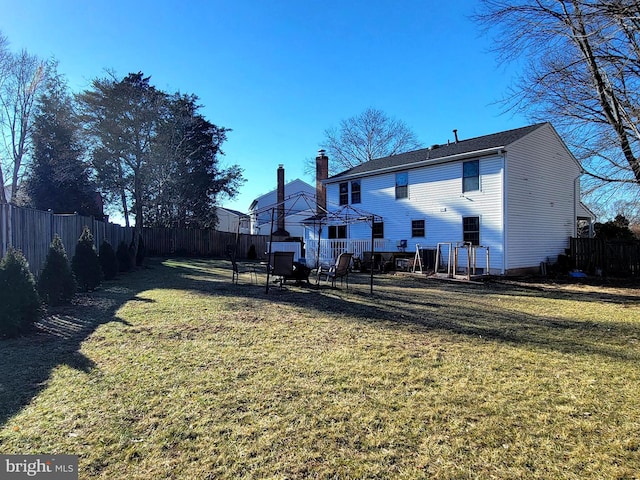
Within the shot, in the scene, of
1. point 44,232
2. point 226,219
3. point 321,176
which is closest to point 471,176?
point 321,176

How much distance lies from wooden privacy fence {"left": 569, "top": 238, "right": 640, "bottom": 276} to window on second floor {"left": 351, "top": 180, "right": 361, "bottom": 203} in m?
11.0

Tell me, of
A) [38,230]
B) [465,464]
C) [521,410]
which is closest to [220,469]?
[465,464]

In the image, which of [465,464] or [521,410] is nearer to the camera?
[465,464]

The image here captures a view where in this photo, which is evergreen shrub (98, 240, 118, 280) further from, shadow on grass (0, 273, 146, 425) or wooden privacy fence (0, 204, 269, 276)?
shadow on grass (0, 273, 146, 425)

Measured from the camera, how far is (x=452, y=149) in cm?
1666

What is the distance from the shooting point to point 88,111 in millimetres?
20203

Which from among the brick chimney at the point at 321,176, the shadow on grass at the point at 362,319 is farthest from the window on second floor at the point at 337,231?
the shadow on grass at the point at 362,319

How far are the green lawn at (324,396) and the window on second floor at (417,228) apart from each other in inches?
427

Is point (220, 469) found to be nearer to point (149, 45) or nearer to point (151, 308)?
point (151, 308)

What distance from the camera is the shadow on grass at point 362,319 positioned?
3889 mm

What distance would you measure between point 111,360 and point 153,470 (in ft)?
7.60

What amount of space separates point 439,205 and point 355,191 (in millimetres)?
5645

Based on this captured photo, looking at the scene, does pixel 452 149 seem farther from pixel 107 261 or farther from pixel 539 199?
pixel 107 261

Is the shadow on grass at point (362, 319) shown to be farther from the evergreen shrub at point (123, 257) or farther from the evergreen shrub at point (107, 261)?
the evergreen shrub at point (123, 257)
